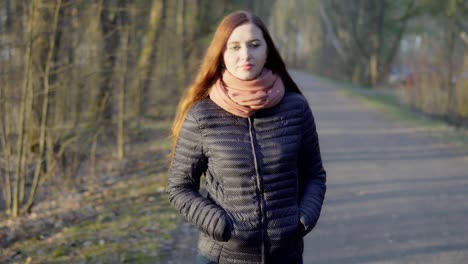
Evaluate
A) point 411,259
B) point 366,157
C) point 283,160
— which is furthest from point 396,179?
point 283,160

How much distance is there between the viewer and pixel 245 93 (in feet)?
7.80

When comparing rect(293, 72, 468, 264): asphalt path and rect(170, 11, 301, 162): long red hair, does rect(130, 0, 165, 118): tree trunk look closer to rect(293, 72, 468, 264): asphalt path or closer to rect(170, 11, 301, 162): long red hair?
rect(293, 72, 468, 264): asphalt path

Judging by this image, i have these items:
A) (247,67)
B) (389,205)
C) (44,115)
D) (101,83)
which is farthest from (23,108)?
(247,67)

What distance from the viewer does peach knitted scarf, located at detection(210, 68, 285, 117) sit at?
7.77 ft

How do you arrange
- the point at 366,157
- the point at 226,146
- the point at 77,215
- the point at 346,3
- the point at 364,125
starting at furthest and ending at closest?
the point at 346,3, the point at 364,125, the point at 366,157, the point at 77,215, the point at 226,146

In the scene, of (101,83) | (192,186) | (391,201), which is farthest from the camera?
(101,83)

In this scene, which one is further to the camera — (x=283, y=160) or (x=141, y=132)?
(x=141, y=132)

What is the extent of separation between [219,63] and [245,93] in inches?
8.7

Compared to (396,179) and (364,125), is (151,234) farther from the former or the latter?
(364,125)

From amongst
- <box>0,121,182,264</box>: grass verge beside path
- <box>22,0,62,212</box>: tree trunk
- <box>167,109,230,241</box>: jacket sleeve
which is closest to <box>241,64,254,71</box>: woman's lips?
<box>167,109,230,241</box>: jacket sleeve

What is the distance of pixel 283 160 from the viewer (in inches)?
94.2

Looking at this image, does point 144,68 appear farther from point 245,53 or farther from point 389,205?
point 245,53

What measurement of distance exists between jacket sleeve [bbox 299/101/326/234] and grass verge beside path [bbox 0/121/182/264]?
2.81 m

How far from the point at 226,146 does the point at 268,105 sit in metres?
0.26
